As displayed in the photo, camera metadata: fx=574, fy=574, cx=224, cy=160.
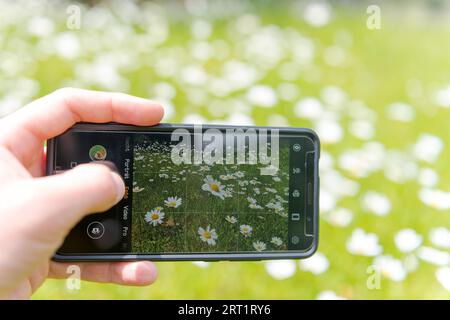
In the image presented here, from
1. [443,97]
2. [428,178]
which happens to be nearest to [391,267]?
[428,178]

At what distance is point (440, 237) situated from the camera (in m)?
1.25

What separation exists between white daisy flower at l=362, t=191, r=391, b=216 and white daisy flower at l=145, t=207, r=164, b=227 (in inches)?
22.9

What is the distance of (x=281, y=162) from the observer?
3.28ft

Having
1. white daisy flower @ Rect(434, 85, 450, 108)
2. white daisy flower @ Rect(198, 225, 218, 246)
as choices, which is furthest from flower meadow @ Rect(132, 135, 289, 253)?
white daisy flower @ Rect(434, 85, 450, 108)

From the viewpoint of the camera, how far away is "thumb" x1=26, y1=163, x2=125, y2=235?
712 millimetres

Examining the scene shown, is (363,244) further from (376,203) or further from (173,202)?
(173,202)

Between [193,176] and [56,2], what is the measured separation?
1.73 metres

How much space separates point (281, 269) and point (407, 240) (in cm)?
30

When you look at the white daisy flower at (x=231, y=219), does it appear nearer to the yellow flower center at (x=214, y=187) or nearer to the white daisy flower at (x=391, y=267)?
the yellow flower center at (x=214, y=187)

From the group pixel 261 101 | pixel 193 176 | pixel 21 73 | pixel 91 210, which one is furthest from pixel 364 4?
pixel 91 210


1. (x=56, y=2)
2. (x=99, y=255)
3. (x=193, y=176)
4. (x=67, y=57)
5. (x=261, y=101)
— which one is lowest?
(x=99, y=255)

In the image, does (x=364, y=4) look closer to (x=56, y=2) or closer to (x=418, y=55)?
(x=418, y=55)

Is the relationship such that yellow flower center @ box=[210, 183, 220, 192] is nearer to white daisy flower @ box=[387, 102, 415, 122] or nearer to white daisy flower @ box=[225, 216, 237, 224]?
white daisy flower @ box=[225, 216, 237, 224]

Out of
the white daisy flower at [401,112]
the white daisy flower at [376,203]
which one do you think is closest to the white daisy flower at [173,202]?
the white daisy flower at [376,203]
